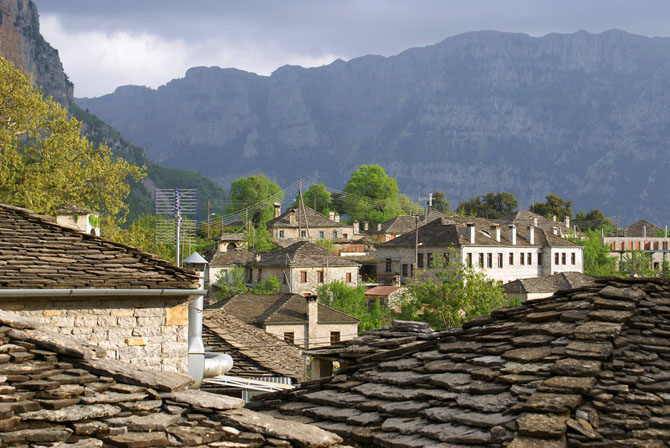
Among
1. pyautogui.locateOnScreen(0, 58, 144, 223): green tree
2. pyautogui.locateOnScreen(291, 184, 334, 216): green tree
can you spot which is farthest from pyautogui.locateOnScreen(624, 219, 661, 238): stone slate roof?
pyautogui.locateOnScreen(0, 58, 144, 223): green tree

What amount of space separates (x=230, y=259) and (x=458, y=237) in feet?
66.8

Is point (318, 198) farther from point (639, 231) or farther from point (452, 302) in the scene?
point (452, 302)

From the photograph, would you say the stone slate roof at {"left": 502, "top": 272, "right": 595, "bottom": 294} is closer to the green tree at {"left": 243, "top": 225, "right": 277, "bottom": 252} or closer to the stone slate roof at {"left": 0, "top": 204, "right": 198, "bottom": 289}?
the green tree at {"left": 243, "top": 225, "right": 277, "bottom": 252}

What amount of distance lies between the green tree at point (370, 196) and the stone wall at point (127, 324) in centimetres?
11879

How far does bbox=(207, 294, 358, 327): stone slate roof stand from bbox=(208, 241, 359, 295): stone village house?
21.2 m

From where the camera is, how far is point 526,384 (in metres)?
7.57

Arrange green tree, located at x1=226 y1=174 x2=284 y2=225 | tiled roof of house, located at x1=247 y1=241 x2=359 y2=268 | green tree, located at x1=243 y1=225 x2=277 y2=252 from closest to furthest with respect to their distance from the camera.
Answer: tiled roof of house, located at x1=247 y1=241 x2=359 y2=268, green tree, located at x1=243 y1=225 x2=277 y2=252, green tree, located at x1=226 y1=174 x2=284 y2=225

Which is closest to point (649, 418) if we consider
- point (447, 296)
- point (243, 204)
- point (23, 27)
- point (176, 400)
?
point (176, 400)

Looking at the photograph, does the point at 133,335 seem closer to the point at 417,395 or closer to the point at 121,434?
the point at 417,395

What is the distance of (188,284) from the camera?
12500 mm

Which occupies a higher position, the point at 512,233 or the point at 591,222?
the point at 591,222

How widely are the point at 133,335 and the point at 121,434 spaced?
650cm

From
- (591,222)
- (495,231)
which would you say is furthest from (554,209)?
(495,231)

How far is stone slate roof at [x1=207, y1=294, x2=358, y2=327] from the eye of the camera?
1540 inches
